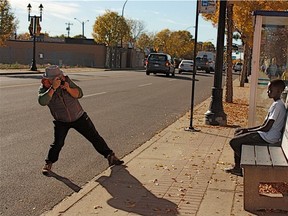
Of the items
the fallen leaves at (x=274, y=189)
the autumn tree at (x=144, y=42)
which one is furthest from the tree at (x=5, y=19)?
the autumn tree at (x=144, y=42)

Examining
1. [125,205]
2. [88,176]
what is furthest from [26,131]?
[125,205]

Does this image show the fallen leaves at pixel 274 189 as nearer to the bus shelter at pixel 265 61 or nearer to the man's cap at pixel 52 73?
the bus shelter at pixel 265 61

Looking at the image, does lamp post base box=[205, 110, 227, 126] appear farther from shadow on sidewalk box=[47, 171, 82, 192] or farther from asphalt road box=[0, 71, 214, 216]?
shadow on sidewalk box=[47, 171, 82, 192]

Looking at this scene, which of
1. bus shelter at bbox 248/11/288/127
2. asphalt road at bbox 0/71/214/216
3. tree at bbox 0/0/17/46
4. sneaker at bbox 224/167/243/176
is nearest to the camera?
asphalt road at bbox 0/71/214/216

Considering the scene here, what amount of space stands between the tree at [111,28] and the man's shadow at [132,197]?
244 ft

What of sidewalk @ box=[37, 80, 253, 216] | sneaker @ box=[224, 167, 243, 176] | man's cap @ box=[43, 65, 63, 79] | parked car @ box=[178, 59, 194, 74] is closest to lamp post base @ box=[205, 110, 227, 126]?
sidewalk @ box=[37, 80, 253, 216]

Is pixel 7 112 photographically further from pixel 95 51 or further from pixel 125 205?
pixel 95 51

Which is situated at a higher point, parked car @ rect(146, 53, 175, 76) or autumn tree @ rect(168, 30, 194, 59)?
autumn tree @ rect(168, 30, 194, 59)

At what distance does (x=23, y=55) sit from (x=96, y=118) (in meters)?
65.5

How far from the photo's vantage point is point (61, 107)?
7.23 meters

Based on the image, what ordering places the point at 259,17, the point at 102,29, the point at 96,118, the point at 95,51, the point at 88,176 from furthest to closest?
the point at 102,29 < the point at 95,51 < the point at 96,118 < the point at 259,17 < the point at 88,176

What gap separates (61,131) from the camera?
23.9ft

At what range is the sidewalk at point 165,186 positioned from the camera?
18.0ft

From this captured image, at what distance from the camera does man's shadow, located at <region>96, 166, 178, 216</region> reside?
543cm
